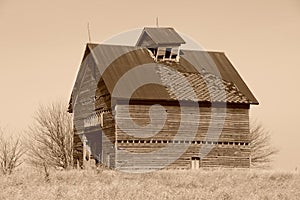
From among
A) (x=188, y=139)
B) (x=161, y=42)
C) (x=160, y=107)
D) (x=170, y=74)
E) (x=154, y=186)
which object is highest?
(x=161, y=42)

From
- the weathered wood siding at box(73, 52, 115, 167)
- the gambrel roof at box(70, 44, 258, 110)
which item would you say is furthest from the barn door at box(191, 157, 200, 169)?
the weathered wood siding at box(73, 52, 115, 167)

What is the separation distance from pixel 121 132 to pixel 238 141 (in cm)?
762

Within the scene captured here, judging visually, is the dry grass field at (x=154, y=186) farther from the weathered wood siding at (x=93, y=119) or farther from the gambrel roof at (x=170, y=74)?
the weathered wood siding at (x=93, y=119)

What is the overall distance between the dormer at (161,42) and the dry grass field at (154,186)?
12.3 meters

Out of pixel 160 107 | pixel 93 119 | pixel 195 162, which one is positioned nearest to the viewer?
pixel 160 107

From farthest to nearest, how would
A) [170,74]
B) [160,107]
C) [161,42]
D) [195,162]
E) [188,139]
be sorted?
[161,42]
[170,74]
[195,162]
[188,139]
[160,107]

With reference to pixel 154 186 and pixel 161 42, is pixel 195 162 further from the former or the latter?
pixel 154 186

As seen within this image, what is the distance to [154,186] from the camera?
61.4 ft

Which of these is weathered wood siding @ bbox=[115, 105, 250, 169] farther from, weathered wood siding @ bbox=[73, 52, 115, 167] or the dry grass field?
the dry grass field

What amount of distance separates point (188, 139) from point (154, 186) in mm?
13113

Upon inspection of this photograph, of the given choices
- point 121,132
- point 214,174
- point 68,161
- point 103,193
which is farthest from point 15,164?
point 103,193

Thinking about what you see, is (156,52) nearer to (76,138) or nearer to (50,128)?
(76,138)

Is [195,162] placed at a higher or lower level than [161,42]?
lower

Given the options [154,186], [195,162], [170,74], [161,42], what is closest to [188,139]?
[195,162]
